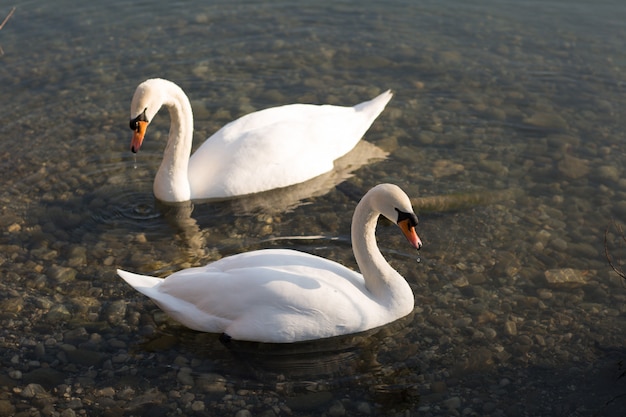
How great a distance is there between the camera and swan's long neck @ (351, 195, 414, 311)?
7.45 meters

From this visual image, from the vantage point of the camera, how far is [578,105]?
11758 millimetres

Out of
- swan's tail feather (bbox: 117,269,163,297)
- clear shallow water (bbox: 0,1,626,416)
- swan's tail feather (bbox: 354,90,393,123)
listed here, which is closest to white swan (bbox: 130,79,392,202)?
clear shallow water (bbox: 0,1,626,416)

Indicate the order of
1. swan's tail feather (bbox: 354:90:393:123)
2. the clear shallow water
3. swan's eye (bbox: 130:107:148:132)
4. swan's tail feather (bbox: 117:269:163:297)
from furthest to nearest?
swan's tail feather (bbox: 354:90:393:123) → swan's eye (bbox: 130:107:148:132) → swan's tail feather (bbox: 117:269:163:297) → the clear shallow water

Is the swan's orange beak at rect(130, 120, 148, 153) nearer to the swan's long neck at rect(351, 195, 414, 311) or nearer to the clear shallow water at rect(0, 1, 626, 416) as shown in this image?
the clear shallow water at rect(0, 1, 626, 416)

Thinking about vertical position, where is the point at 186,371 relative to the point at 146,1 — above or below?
below

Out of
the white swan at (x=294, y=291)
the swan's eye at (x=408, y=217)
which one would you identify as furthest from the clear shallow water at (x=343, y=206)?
the swan's eye at (x=408, y=217)

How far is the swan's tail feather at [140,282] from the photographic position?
7410 mm

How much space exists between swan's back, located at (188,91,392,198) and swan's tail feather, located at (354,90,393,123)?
1.27 ft

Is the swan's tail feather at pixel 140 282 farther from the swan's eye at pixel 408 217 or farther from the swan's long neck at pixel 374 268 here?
the swan's eye at pixel 408 217

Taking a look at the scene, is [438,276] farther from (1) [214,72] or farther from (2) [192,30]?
(2) [192,30]

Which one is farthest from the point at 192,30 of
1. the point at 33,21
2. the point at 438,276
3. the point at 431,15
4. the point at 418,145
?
the point at 438,276

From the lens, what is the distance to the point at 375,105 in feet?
36.5

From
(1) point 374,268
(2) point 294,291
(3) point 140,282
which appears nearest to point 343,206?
(1) point 374,268

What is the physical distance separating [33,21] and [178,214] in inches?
240
